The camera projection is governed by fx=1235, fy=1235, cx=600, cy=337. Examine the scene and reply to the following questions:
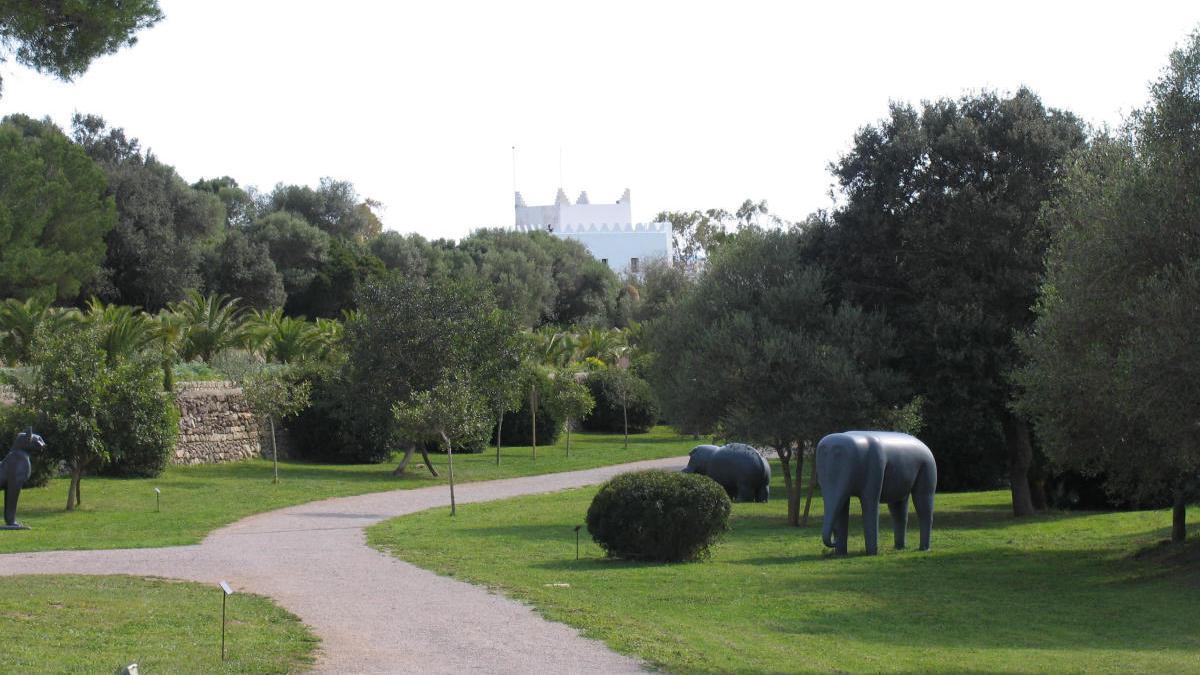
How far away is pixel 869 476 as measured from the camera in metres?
19.8

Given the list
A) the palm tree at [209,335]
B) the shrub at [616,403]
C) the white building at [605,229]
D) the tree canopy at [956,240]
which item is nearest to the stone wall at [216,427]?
the palm tree at [209,335]

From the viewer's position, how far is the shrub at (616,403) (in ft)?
176

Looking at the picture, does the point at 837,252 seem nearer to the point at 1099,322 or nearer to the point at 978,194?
the point at 978,194

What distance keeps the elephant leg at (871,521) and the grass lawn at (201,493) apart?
1131 cm

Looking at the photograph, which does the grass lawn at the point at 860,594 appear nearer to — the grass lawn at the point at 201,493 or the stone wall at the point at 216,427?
the grass lawn at the point at 201,493

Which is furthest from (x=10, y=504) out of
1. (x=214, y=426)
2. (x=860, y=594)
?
(x=860, y=594)

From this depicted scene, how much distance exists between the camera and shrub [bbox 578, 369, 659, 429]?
53562 mm

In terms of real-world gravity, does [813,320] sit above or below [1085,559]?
above

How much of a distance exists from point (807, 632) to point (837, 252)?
14966 mm

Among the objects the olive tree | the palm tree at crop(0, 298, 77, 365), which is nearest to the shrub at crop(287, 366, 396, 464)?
the palm tree at crop(0, 298, 77, 365)

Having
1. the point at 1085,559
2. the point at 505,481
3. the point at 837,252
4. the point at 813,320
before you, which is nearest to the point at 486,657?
the point at 1085,559

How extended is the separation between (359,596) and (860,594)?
251 inches

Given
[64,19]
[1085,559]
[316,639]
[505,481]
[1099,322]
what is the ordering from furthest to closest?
1. [505,481]
2. [1085,559]
3. [1099,322]
4. [64,19]
5. [316,639]

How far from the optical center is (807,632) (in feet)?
42.3
